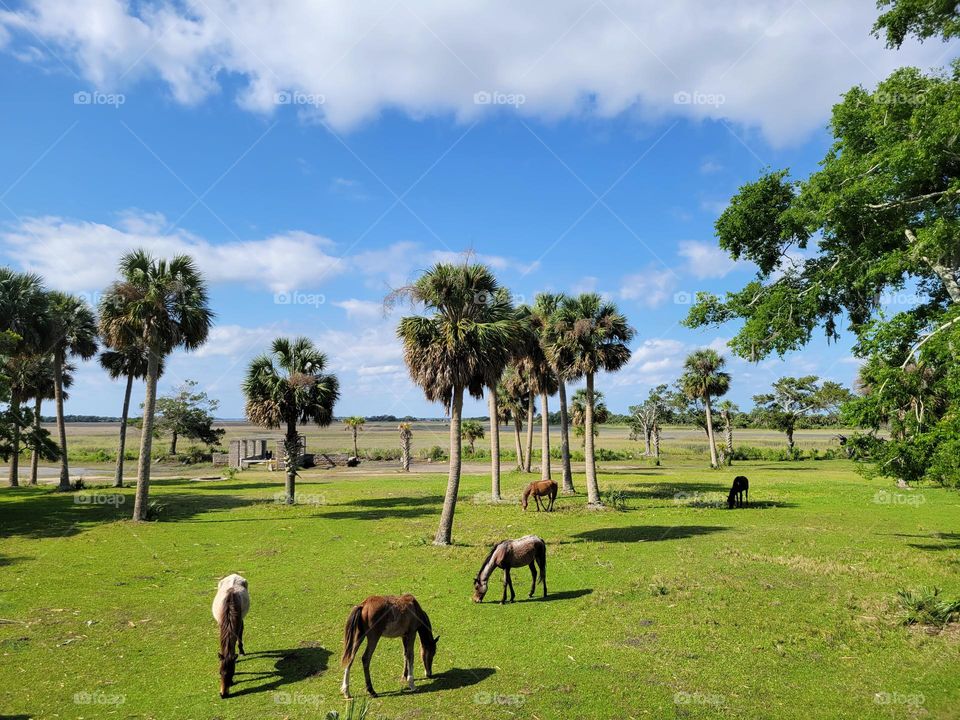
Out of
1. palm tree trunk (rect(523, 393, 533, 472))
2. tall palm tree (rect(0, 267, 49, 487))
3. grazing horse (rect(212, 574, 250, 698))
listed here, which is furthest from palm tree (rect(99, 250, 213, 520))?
palm tree trunk (rect(523, 393, 533, 472))

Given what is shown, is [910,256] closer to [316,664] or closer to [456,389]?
[456,389]

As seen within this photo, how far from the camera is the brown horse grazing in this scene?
8.82 meters

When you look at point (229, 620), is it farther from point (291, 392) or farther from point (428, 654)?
point (291, 392)

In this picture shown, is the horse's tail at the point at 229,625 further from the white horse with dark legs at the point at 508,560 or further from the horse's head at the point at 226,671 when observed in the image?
the white horse with dark legs at the point at 508,560

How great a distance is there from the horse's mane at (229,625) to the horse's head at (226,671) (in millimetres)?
52

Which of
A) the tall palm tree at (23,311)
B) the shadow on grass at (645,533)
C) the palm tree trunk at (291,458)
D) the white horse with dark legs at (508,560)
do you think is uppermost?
the tall palm tree at (23,311)

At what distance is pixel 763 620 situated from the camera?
40.2ft

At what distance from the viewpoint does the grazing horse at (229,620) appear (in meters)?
9.05

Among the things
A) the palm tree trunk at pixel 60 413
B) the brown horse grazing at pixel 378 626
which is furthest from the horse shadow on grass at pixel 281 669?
the palm tree trunk at pixel 60 413

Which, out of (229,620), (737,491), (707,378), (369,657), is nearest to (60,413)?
(229,620)

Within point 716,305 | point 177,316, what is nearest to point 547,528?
point 716,305

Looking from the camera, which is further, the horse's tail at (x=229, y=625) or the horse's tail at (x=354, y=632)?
the horse's tail at (x=229, y=625)

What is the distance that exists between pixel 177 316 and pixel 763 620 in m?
26.0

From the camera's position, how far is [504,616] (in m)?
12.8
